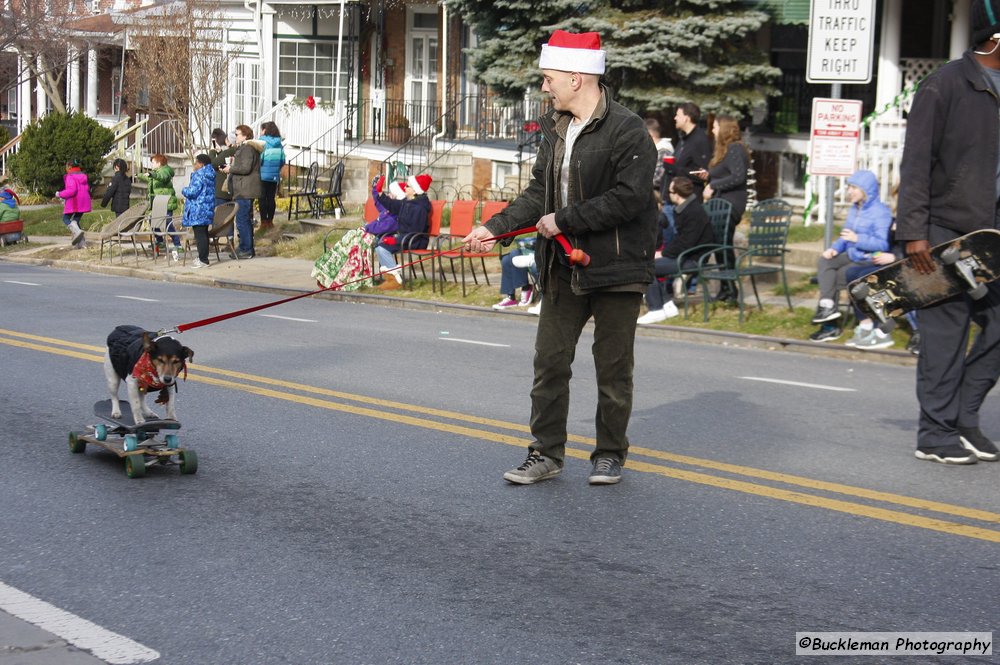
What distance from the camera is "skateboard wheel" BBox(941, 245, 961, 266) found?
6918 mm

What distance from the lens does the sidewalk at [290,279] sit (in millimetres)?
13312

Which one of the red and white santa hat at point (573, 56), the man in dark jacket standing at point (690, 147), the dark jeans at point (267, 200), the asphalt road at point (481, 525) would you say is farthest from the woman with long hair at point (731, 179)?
the dark jeans at point (267, 200)

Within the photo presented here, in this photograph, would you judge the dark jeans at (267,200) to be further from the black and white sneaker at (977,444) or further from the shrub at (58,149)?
the black and white sneaker at (977,444)

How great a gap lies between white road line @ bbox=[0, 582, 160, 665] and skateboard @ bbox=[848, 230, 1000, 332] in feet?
14.5

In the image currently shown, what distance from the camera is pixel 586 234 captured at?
6602mm

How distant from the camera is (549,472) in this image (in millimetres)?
6840

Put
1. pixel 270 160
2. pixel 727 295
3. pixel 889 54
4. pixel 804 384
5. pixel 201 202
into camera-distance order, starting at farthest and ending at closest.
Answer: pixel 270 160 → pixel 201 202 → pixel 889 54 → pixel 727 295 → pixel 804 384

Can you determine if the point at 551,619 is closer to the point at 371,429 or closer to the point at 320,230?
the point at 371,429

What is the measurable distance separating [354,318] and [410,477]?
8.76 metres

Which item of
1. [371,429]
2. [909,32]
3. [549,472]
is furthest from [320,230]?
[549,472]

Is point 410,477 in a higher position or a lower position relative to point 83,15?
lower

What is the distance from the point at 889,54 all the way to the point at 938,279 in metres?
15.4

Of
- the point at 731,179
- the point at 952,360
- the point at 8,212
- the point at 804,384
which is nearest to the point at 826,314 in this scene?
the point at 804,384

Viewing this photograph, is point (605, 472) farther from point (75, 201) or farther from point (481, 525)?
point (75, 201)
